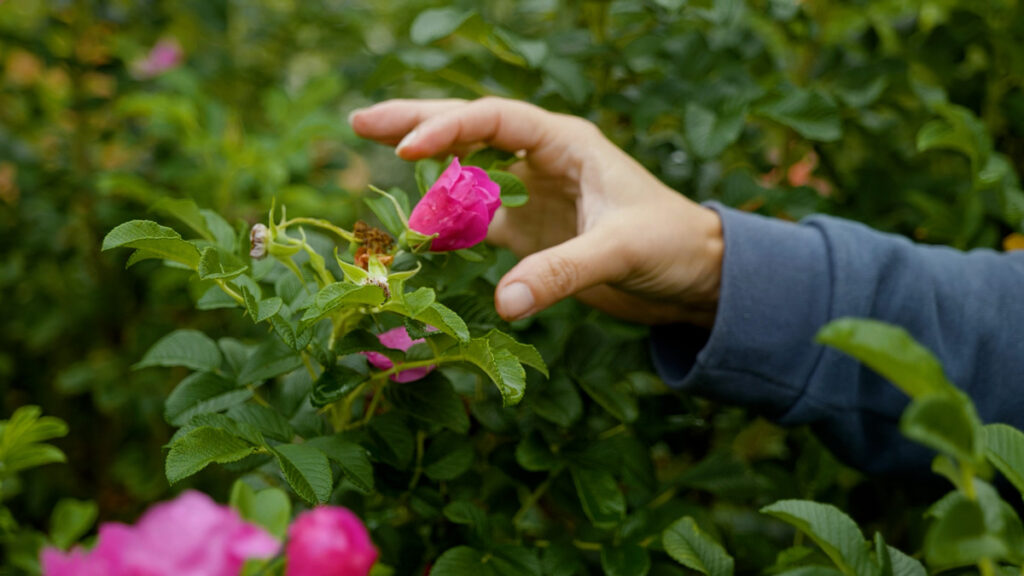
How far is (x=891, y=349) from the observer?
343mm

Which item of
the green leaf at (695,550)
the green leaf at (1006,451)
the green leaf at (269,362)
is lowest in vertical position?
the green leaf at (695,550)

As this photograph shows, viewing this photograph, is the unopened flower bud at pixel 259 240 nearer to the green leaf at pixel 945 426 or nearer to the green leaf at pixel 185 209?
the green leaf at pixel 185 209

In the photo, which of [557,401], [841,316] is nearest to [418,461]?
[557,401]

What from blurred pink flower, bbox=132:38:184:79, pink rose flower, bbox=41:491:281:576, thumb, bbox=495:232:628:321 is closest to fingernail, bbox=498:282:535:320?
thumb, bbox=495:232:628:321

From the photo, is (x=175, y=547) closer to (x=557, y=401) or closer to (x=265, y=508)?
(x=265, y=508)

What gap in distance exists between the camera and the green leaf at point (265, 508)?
0.40 meters

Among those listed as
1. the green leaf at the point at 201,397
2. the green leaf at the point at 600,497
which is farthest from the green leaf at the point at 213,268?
the green leaf at the point at 600,497

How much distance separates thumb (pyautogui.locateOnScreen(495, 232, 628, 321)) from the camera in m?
0.63

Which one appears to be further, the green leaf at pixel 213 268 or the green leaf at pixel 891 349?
the green leaf at pixel 213 268

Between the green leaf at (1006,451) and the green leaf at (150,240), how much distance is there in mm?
517

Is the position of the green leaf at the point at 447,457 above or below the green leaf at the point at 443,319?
below

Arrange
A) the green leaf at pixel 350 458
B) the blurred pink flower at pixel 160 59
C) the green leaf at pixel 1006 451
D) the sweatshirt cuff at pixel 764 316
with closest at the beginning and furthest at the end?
the green leaf at pixel 1006 451 < the green leaf at pixel 350 458 < the sweatshirt cuff at pixel 764 316 < the blurred pink flower at pixel 160 59

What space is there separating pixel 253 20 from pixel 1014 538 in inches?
63.9

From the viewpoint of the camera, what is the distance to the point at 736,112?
0.89 metres
